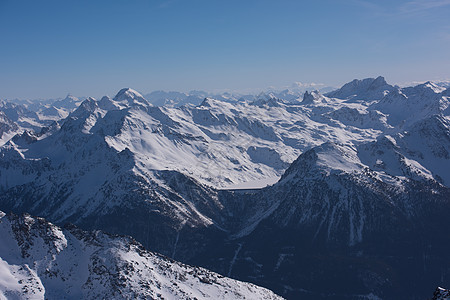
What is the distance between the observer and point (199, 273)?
617 ft

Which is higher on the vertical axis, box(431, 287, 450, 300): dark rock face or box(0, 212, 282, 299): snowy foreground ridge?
box(431, 287, 450, 300): dark rock face

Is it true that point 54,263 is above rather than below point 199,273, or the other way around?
above

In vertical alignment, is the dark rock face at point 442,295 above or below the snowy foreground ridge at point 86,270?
above

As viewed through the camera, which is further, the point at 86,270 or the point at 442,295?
the point at 86,270

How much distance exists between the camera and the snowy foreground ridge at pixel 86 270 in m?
152

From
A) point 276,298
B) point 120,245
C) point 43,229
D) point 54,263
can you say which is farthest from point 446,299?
point 43,229

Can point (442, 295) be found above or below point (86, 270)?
above

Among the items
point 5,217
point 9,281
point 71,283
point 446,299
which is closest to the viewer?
point 446,299

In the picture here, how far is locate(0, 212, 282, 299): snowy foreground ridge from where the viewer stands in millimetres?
152125

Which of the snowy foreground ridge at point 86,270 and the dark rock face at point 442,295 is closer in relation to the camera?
the dark rock face at point 442,295

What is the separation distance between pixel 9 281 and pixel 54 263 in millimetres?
18616

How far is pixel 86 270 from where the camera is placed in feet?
538

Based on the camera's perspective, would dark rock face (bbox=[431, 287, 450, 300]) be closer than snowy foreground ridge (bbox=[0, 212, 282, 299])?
Yes

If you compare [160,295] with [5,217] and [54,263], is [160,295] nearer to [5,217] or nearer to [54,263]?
[54,263]
